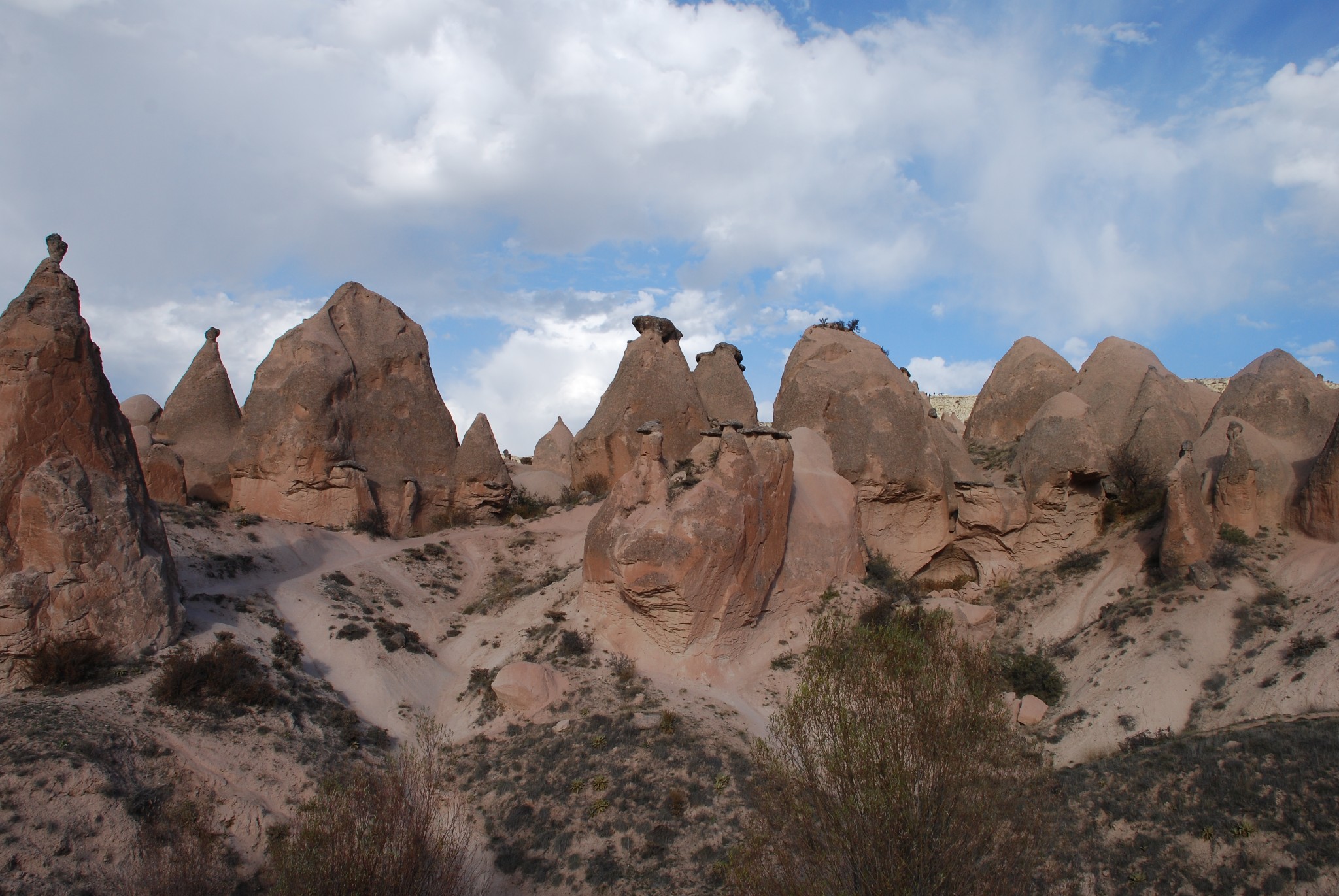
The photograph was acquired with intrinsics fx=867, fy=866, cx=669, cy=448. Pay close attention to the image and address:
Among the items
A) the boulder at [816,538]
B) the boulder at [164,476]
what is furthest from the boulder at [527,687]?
the boulder at [164,476]

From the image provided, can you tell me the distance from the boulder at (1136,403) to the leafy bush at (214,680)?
20660 millimetres

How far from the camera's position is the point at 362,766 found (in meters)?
13.6

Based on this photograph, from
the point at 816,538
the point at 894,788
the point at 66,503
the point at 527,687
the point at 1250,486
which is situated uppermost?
the point at 1250,486

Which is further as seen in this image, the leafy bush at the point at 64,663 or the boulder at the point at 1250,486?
the boulder at the point at 1250,486

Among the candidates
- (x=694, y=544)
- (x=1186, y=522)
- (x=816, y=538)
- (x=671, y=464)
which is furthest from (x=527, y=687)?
(x=1186, y=522)

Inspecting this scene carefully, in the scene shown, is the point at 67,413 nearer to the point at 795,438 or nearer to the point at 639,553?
the point at 639,553

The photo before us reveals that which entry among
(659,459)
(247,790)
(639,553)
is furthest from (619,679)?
(247,790)

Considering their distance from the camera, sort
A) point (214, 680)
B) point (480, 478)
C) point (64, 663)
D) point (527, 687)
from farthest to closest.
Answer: point (480, 478), point (527, 687), point (214, 680), point (64, 663)

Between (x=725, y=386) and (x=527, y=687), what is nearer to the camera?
(x=527, y=687)

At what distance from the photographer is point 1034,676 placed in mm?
18344

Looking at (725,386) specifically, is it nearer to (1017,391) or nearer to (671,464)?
(1017,391)

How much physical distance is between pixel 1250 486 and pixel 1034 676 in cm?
638

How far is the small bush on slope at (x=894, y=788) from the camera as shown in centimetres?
777

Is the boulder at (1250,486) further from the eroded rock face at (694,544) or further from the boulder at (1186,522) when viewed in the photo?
the eroded rock face at (694,544)
